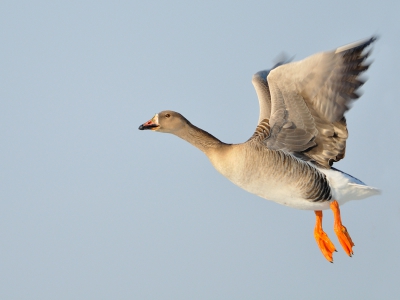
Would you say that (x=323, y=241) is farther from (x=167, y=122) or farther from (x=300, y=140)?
(x=167, y=122)

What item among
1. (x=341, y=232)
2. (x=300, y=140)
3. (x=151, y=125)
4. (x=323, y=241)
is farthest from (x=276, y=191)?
(x=151, y=125)

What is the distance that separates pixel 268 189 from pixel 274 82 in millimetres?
1685

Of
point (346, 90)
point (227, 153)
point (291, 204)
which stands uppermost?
point (346, 90)

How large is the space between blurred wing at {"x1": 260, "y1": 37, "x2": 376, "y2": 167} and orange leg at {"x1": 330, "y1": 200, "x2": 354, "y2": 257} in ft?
2.42

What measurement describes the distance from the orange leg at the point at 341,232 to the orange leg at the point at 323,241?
0.46 m

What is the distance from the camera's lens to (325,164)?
37.8 feet

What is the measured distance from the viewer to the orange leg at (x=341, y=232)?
11.6 meters

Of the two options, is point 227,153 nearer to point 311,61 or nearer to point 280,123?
point 280,123

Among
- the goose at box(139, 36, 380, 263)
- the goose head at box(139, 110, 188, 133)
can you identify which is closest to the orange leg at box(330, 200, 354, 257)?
the goose at box(139, 36, 380, 263)

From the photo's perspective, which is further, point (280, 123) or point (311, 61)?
point (280, 123)

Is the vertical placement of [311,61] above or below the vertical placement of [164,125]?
above

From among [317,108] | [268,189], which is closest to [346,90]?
[317,108]

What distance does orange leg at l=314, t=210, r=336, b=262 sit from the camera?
12047mm

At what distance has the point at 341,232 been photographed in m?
11.6
